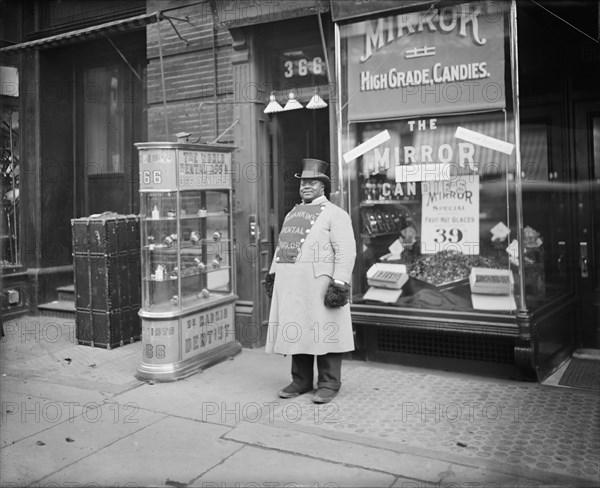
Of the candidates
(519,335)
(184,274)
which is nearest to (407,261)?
(519,335)

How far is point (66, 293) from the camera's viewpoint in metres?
10.0

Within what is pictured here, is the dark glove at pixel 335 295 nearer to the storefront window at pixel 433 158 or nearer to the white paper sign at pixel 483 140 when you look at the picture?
the storefront window at pixel 433 158

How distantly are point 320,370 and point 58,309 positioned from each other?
5415mm

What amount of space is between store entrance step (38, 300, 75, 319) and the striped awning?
3.92 m

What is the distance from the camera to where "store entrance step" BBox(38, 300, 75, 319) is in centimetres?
954

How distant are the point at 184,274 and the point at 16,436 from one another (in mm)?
2486

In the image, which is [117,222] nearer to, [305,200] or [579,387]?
[305,200]

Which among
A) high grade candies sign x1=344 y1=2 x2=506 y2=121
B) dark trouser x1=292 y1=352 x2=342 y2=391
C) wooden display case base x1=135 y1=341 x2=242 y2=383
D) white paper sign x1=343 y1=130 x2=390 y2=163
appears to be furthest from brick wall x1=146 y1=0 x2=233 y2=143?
dark trouser x1=292 y1=352 x2=342 y2=391

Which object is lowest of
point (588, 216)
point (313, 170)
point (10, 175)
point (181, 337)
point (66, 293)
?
point (181, 337)

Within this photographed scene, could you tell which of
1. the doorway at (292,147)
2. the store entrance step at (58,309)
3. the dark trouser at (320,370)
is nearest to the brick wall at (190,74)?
the doorway at (292,147)

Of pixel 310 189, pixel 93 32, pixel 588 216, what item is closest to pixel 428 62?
pixel 310 189

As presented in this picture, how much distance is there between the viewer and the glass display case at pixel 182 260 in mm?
6566

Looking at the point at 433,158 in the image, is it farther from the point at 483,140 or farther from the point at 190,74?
the point at 190,74

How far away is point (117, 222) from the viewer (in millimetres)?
7984
